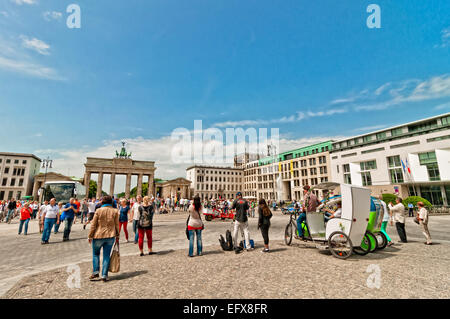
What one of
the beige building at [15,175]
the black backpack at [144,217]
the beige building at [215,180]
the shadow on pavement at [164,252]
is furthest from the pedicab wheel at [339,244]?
the beige building at [15,175]

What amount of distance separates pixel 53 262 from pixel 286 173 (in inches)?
3060

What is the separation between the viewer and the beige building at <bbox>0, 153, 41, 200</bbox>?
A: 69.4 metres

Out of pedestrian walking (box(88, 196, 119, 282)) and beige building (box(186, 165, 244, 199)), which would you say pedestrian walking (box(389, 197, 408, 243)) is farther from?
beige building (box(186, 165, 244, 199))

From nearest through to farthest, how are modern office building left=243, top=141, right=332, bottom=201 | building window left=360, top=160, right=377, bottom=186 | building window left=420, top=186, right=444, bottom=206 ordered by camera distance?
building window left=420, top=186, right=444, bottom=206 < building window left=360, top=160, right=377, bottom=186 < modern office building left=243, top=141, right=332, bottom=201

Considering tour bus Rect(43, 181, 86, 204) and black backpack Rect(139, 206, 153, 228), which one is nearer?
black backpack Rect(139, 206, 153, 228)

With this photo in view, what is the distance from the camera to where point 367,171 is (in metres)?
51.3

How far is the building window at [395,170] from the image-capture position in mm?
44906

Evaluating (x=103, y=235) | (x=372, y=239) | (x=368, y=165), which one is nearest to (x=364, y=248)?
(x=372, y=239)

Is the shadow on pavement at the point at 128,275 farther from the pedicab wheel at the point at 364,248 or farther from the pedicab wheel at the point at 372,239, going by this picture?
the pedicab wheel at the point at 372,239

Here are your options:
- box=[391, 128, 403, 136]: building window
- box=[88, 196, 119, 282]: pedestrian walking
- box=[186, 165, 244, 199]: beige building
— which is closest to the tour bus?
box=[88, 196, 119, 282]: pedestrian walking

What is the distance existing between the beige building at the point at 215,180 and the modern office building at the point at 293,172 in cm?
1019

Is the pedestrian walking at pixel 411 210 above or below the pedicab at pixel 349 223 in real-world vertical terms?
below

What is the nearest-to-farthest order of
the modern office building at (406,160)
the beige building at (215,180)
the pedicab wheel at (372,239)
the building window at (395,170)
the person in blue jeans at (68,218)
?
the pedicab wheel at (372,239)
the person in blue jeans at (68,218)
the modern office building at (406,160)
the building window at (395,170)
the beige building at (215,180)

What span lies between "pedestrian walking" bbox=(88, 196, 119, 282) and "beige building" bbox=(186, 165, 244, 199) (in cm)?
9641
